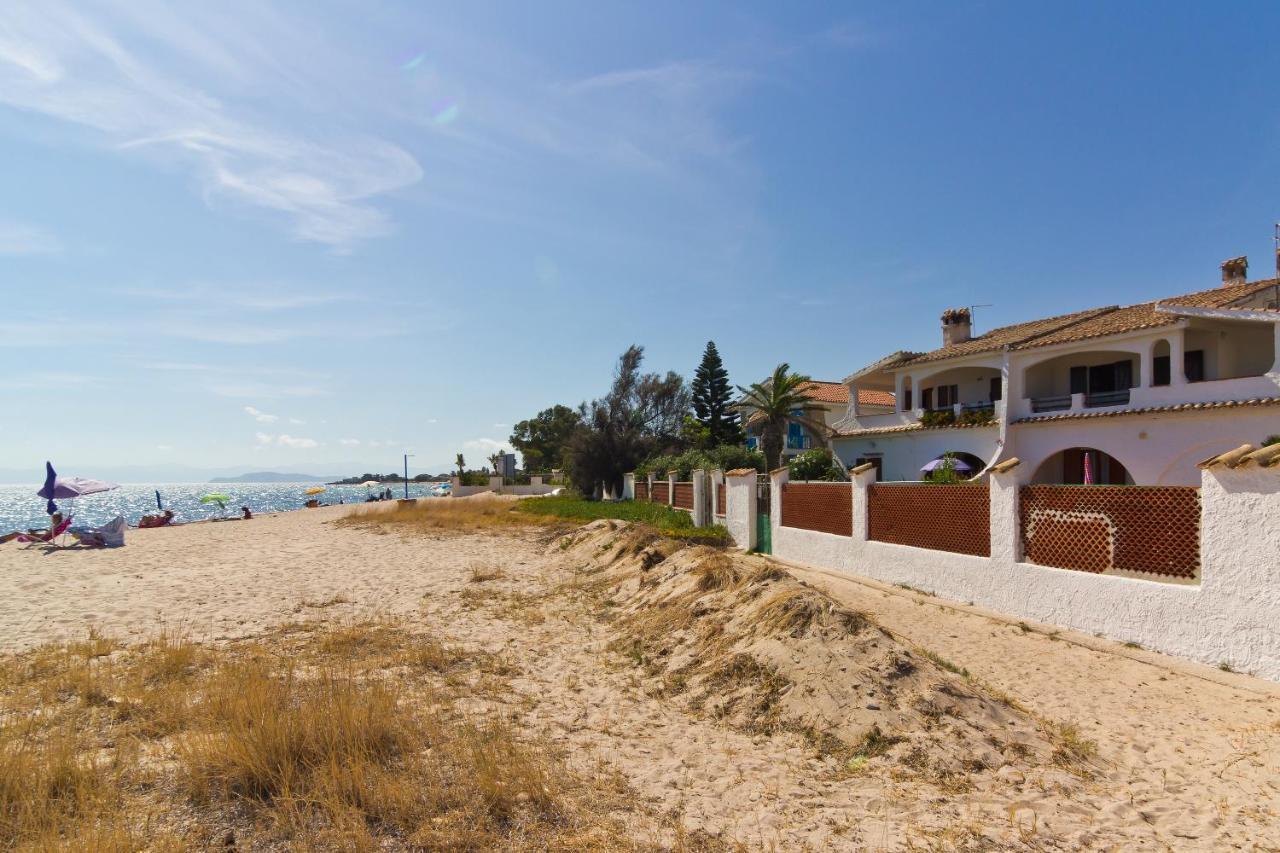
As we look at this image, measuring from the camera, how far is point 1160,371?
1966cm

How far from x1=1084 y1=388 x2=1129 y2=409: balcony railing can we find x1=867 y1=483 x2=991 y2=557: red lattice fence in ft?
39.6

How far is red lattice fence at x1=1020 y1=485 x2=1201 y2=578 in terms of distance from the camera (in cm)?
730

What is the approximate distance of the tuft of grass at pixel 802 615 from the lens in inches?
255

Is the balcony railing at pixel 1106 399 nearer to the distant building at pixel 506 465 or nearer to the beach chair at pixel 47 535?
the beach chair at pixel 47 535

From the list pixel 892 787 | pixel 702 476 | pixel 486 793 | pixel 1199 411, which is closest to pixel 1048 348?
pixel 1199 411

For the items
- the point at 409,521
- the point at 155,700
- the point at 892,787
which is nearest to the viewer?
the point at 892,787

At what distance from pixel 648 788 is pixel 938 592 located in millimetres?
7979

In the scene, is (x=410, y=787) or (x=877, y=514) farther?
(x=877, y=514)

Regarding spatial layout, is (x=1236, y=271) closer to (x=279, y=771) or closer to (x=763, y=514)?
(x=763, y=514)

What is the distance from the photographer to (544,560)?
632 inches

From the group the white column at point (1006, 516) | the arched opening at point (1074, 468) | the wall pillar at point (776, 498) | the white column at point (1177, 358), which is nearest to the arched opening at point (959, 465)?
the arched opening at point (1074, 468)

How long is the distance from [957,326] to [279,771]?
94.7 ft

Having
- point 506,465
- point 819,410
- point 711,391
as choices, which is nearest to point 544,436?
point 506,465

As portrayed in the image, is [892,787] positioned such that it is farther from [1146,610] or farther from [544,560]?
[544,560]
